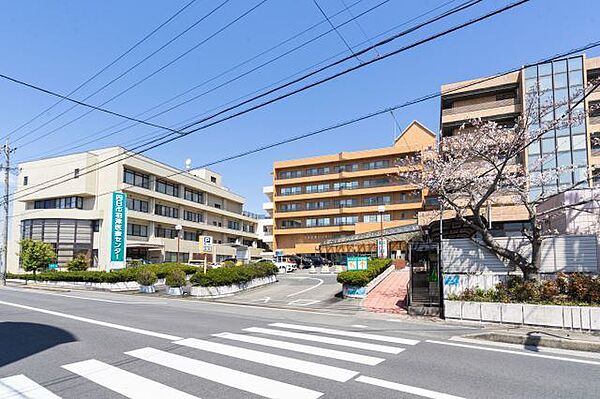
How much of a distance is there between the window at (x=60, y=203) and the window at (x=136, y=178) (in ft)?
17.7

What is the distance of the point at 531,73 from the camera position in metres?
43.3

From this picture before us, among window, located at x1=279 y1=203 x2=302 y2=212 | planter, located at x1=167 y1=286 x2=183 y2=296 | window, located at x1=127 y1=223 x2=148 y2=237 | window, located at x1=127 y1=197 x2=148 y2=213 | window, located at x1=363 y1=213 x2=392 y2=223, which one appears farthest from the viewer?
window, located at x1=279 y1=203 x2=302 y2=212

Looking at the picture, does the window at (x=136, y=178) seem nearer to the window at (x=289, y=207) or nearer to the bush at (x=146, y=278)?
the bush at (x=146, y=278)

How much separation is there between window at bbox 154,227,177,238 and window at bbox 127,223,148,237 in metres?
1.97

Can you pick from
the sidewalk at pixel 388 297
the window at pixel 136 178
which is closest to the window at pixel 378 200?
the window at pixel 136 178

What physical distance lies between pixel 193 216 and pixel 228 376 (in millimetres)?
58419

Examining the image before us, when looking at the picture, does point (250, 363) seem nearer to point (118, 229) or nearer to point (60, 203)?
point (118, 229)

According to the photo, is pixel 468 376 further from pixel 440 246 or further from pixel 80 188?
pixel 80 188

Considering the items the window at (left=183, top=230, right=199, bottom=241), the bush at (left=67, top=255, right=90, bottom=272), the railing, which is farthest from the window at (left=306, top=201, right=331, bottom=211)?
the bush at (left=67, top=255, right=90, bottom=272)

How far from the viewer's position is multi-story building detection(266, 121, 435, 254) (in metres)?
62.8

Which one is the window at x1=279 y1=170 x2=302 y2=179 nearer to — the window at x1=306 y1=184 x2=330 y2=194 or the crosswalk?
the window at x1=306 y1=184 x2=330 y2=194

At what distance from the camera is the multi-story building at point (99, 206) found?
44.5 meters

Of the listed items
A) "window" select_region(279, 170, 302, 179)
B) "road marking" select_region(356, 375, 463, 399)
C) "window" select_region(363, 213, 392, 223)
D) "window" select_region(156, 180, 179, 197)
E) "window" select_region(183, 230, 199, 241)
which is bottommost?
"road marking" select_region(356, 375, 463, 399)

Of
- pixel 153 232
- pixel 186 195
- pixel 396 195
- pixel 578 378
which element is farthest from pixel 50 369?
pixel 396 195
